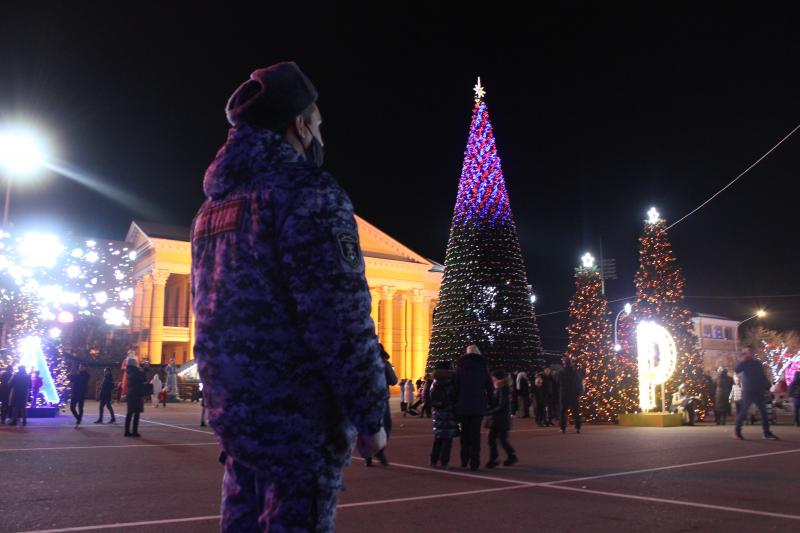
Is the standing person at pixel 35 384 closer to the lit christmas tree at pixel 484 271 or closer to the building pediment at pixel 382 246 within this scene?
the lit christmas tree at pixel 484 271

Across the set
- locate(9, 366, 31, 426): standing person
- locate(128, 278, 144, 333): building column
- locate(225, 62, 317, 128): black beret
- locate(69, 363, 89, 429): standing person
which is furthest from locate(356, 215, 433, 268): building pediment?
locate(225, 62, 317, 128): black beret

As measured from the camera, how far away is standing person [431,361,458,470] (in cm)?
1016

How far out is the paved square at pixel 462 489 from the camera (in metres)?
5.73

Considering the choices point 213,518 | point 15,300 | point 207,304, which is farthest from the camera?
point 15,300

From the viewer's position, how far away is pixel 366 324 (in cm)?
210

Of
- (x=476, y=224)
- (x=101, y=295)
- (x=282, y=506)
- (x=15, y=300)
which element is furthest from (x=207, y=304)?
(x=101, y=295)

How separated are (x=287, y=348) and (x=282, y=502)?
0.47 meters

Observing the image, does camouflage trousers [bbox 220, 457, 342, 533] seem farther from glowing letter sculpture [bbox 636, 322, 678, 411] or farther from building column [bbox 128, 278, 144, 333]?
building column [bbox 128, 278, 144, 333]

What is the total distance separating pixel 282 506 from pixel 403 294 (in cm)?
6070

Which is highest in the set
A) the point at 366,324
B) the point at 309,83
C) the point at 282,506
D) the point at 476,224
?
the point at 476,224

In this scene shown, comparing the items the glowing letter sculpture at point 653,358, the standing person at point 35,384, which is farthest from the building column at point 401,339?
the glowing letter sculpture at point 653,358

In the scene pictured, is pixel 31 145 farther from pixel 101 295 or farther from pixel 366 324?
pixel 366 324

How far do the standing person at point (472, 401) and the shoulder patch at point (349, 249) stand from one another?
808 cm

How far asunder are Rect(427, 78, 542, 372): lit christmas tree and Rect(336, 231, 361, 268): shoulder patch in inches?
1132
